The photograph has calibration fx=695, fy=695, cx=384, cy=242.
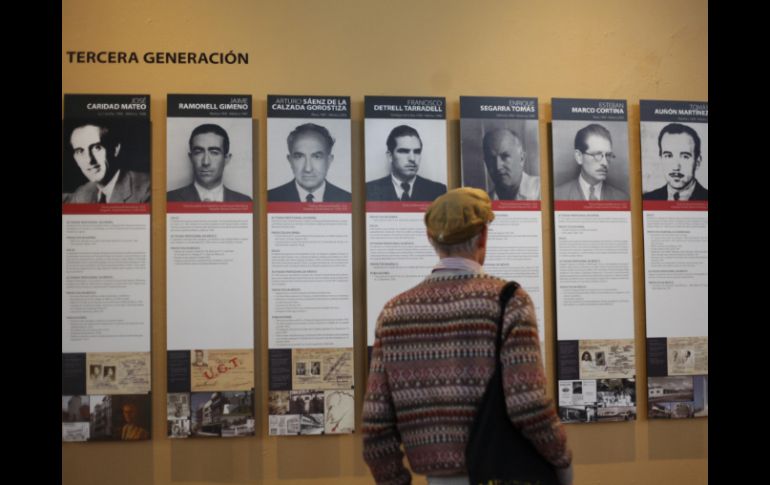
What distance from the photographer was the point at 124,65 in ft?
12.2

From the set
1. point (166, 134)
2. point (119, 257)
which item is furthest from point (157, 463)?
point (166, 134)

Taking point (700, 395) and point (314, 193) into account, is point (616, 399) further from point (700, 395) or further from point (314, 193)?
point (314, 193)

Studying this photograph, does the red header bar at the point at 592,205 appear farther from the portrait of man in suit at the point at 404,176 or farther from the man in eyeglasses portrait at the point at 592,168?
the portrait of man in suit at the point at 404,176

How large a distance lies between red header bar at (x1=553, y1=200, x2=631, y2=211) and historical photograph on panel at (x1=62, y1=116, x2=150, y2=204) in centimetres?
223

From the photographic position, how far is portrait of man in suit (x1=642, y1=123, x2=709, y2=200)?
394cm

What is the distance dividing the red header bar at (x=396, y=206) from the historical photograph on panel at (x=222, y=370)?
0.98 m

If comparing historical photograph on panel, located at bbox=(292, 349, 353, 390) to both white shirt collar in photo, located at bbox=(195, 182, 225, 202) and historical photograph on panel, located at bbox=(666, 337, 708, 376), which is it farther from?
historical photograph on panel, located at bbox=(666, 337, 708, 376)

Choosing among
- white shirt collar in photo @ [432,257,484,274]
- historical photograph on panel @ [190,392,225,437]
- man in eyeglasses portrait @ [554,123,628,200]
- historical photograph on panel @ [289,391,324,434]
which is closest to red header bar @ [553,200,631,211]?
man in eyeglasses portrait @ [554,123,628,200]

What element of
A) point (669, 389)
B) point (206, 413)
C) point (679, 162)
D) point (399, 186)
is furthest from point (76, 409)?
point (679, 162)

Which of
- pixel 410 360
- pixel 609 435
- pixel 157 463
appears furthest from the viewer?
pixel 609 435

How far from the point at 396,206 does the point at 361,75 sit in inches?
29.7

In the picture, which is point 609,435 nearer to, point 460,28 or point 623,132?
point 623,132

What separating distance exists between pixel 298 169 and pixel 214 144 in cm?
46

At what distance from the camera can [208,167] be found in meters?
3.67
